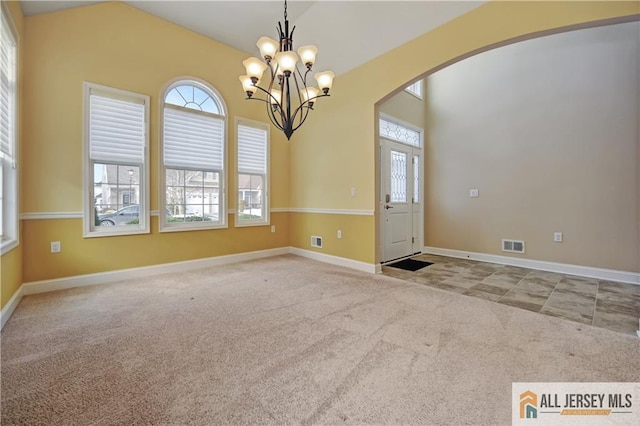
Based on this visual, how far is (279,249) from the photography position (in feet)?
→ 16.7

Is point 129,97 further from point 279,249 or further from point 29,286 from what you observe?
point 279,249

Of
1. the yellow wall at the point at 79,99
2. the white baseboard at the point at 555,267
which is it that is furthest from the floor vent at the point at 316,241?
the white baseboard at the point at 555,267

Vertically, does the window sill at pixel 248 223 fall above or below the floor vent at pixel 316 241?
above

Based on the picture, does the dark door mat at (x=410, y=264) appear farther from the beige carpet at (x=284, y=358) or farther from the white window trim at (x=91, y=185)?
the white window trim at (x=91, y=185)

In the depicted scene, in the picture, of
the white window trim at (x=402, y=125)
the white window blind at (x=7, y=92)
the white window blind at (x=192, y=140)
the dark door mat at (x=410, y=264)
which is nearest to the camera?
the white window blind at (x=7, y=92)

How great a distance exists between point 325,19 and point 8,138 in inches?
149

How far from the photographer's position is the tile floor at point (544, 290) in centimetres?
240

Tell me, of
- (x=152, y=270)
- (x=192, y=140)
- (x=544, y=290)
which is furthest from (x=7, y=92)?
(x=544, y=290)

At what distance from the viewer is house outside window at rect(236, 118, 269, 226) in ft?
14.9

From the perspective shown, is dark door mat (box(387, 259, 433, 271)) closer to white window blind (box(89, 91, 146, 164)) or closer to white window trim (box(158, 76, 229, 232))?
white window trim (box(158, 76, 229, 232))

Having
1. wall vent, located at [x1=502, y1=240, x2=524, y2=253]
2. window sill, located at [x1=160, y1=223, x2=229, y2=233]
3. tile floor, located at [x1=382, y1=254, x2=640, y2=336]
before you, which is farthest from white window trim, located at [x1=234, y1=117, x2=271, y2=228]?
wall vent, located at [x1=502, y1=240, x2=524, y2=253]

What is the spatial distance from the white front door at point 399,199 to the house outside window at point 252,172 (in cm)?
211

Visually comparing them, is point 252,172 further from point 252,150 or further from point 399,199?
point 399,199

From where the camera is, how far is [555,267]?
3.86 meters
